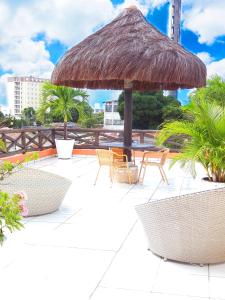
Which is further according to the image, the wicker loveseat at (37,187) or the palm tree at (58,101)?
the palm tree at (58,101)

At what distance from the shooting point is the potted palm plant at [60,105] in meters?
10.1

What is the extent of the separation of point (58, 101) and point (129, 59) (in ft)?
14.4

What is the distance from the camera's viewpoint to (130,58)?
6168 millimetres

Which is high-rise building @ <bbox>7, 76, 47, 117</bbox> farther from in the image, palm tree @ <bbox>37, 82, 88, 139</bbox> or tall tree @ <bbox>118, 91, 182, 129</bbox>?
palm tree @ <bbox>37, 82, 88, 139</bbox>

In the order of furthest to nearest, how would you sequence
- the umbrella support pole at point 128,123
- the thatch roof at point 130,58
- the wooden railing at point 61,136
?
the wooden railing at point 61,136 → the umbrella support pole at point 128,123 → the thatch roof at point 130,58

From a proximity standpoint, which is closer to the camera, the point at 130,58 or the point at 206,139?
the point at 206,139

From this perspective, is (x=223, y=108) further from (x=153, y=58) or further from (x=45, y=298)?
(x=45, y=298)

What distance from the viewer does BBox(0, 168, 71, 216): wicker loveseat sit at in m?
4.41

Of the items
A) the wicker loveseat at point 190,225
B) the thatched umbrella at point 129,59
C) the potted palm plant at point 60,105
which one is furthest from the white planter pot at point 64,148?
the wicker loveseat at point 190,225

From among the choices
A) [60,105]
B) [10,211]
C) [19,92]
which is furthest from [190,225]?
[19,92]

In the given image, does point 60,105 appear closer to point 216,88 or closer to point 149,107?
point 216,88

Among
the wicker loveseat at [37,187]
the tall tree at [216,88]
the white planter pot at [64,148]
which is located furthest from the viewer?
the white planter pot at [64,148]

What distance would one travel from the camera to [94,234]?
4000 millimetres

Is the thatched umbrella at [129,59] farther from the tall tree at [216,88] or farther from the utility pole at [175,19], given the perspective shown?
the utility pole at [175,19]
